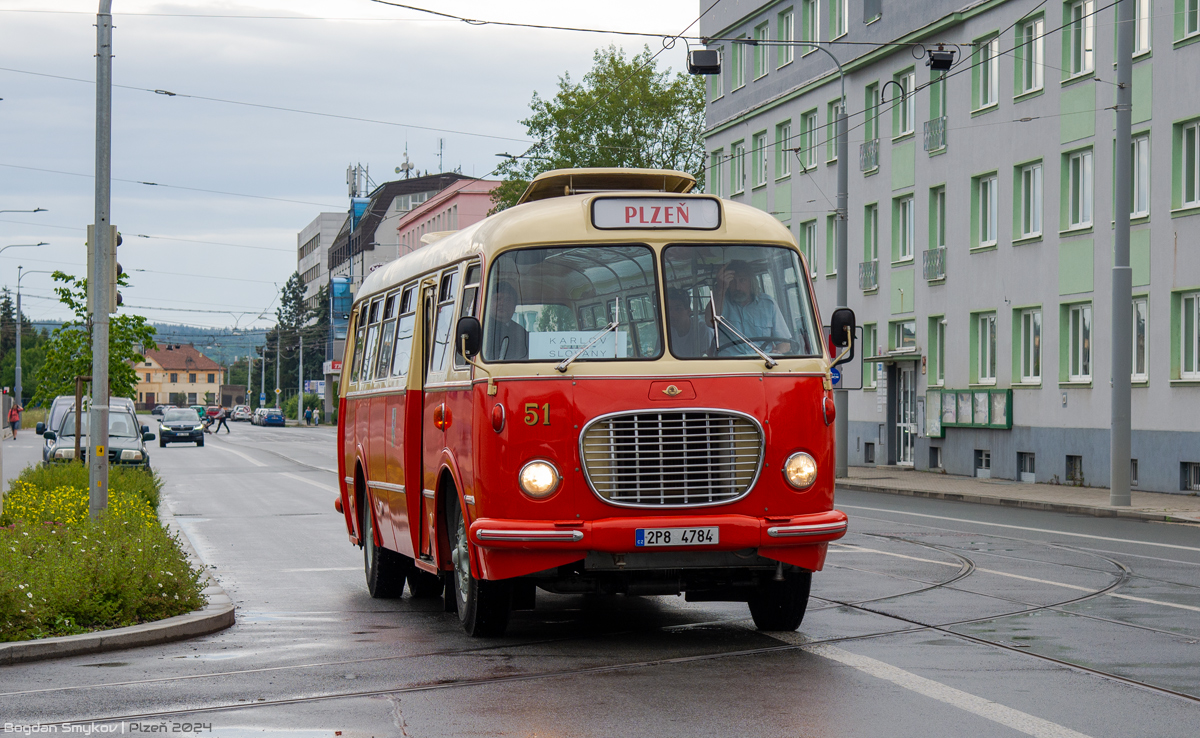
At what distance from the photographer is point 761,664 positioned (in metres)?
8.72

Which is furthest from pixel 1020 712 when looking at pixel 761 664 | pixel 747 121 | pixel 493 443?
pixel 747 121

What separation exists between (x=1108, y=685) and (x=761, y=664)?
187 cm

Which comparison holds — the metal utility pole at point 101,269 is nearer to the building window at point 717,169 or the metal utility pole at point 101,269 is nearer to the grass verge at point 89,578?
the grass verge at point 89,578

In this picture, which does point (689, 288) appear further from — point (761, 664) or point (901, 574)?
point (901, 574)

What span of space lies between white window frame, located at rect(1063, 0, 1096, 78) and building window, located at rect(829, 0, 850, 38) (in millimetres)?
12042

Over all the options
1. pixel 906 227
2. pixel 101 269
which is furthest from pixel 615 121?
pixel 101 269

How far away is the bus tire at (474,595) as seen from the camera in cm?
984

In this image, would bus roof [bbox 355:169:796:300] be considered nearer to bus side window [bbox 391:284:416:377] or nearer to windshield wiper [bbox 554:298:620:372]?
windshield wiper [bbox 554:298:620:372]

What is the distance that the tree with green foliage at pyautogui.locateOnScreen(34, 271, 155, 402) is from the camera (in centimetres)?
2630

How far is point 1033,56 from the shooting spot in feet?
111

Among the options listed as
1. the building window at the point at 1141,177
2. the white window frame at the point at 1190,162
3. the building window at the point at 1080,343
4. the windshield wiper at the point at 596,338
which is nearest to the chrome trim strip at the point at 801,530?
the windshield wiper at the point at 596,338

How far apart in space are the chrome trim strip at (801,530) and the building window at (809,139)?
3767cm

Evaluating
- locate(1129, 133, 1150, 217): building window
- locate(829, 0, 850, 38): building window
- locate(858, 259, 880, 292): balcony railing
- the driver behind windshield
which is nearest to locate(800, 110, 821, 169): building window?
locate(829, 0, 850, 38): building window

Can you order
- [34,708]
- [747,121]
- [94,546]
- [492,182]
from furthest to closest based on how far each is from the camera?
[492,182] < [747,121] < [94,546] < [34,708]
